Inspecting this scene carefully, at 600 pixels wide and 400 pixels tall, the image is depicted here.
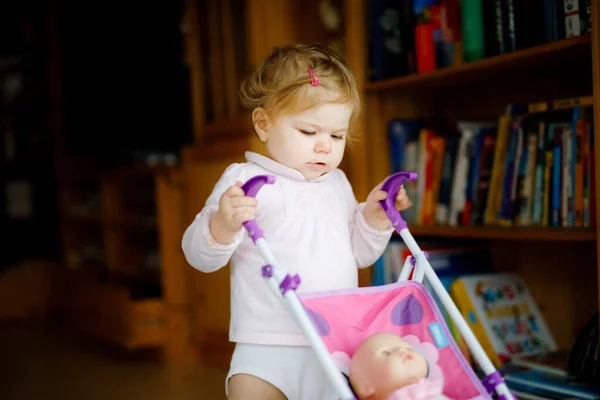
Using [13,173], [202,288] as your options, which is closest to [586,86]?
[202,288]

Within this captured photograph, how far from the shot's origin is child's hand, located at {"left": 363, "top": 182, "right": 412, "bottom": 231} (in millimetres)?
1420

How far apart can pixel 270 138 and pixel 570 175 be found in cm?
93

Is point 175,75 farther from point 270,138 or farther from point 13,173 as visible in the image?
point 270,138

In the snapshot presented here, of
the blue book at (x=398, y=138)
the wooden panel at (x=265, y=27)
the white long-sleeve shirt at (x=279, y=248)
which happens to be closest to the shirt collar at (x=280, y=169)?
the white long-sleeve shirt at (x=279, y=248)

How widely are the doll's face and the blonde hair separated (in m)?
0.46

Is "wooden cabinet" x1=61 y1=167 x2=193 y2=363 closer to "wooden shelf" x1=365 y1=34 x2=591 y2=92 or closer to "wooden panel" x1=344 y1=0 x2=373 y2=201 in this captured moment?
"wooden panel" x1=344 y1=0 x2=373 y2=201

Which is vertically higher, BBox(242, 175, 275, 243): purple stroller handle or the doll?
BBox(242, 175, 275, 243): purple stroller handle

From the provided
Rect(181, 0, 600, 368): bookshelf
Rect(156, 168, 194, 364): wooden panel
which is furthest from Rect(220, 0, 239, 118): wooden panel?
Rect(156, 168, 194, 364): wooden panel

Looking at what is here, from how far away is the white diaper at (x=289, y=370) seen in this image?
131 cm

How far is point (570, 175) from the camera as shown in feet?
6.17

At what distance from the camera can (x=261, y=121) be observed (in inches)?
55.3

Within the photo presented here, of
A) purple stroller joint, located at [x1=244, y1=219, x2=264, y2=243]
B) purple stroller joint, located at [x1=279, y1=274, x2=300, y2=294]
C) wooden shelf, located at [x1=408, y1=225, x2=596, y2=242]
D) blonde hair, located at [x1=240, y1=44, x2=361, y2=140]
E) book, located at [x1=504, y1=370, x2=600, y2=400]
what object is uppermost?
blonde hair, located at [x1=240, y1=44, x2=361, y2=140]

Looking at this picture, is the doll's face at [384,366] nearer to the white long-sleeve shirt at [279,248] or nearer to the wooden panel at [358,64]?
the white long-sleeve shirt at [279,248]

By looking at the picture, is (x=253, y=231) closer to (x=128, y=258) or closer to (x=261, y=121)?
(x=261, y=121)
